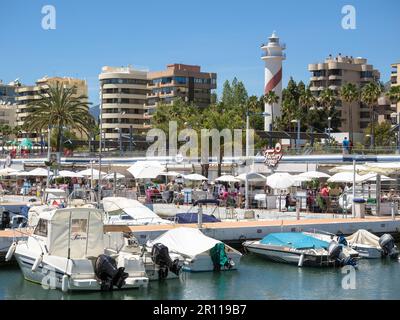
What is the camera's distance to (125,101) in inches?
6122

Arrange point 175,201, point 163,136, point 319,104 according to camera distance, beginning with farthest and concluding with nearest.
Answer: point 319,104, point 163,136, point 175,201

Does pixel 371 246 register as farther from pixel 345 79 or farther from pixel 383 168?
pixel 345 79

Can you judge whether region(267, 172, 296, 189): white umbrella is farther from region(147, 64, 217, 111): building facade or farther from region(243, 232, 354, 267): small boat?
region(147, 64, 217, 111): building facade

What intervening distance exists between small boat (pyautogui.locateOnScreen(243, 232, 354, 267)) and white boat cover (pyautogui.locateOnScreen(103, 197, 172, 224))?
515cm

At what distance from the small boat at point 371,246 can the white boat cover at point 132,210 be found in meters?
8.98

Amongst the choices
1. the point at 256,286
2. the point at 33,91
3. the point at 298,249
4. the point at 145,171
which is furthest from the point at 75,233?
the point at 33,91

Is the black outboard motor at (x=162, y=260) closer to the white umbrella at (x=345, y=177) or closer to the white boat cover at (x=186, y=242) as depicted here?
the white boat cover at (x=186, y=242)

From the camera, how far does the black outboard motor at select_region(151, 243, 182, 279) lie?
95.7ft

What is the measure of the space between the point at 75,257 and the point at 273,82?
92.8 metres

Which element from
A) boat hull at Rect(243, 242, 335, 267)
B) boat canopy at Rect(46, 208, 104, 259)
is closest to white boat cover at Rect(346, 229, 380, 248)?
boat hull at Rect(243, 242, 335, 267)

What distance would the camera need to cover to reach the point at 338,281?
99.3 feet
